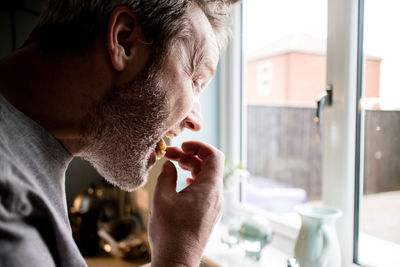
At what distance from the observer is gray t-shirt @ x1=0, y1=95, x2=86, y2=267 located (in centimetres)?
50

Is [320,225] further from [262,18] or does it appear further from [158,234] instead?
[262,18]

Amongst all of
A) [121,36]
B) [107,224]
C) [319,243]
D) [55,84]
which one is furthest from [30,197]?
[107,224]

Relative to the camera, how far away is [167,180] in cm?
77

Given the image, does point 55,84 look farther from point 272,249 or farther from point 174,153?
point 272,249

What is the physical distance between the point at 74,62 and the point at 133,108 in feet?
0.47

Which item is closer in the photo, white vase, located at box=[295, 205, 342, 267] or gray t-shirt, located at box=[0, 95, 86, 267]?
gray t-shirt, located at box=[0, 95, 86, 267]

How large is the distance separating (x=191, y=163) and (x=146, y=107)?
230 mm

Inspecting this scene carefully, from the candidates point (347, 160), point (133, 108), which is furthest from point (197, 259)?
point (347, 160)

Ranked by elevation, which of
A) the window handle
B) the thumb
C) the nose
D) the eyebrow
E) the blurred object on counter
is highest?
the eyebrow

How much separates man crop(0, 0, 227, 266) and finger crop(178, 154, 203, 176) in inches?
3.9

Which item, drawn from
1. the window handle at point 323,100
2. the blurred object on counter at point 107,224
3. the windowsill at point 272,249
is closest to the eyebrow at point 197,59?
the window handle at point 323,100

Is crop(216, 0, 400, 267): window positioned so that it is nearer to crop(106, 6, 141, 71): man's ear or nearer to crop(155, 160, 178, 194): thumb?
crop(155, 160, 178, 194): thumb

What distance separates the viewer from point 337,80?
1.02m

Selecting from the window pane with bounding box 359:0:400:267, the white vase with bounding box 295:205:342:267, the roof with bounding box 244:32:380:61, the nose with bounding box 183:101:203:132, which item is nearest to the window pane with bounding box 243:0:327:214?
the roof with bounding box 244:32:380:61
